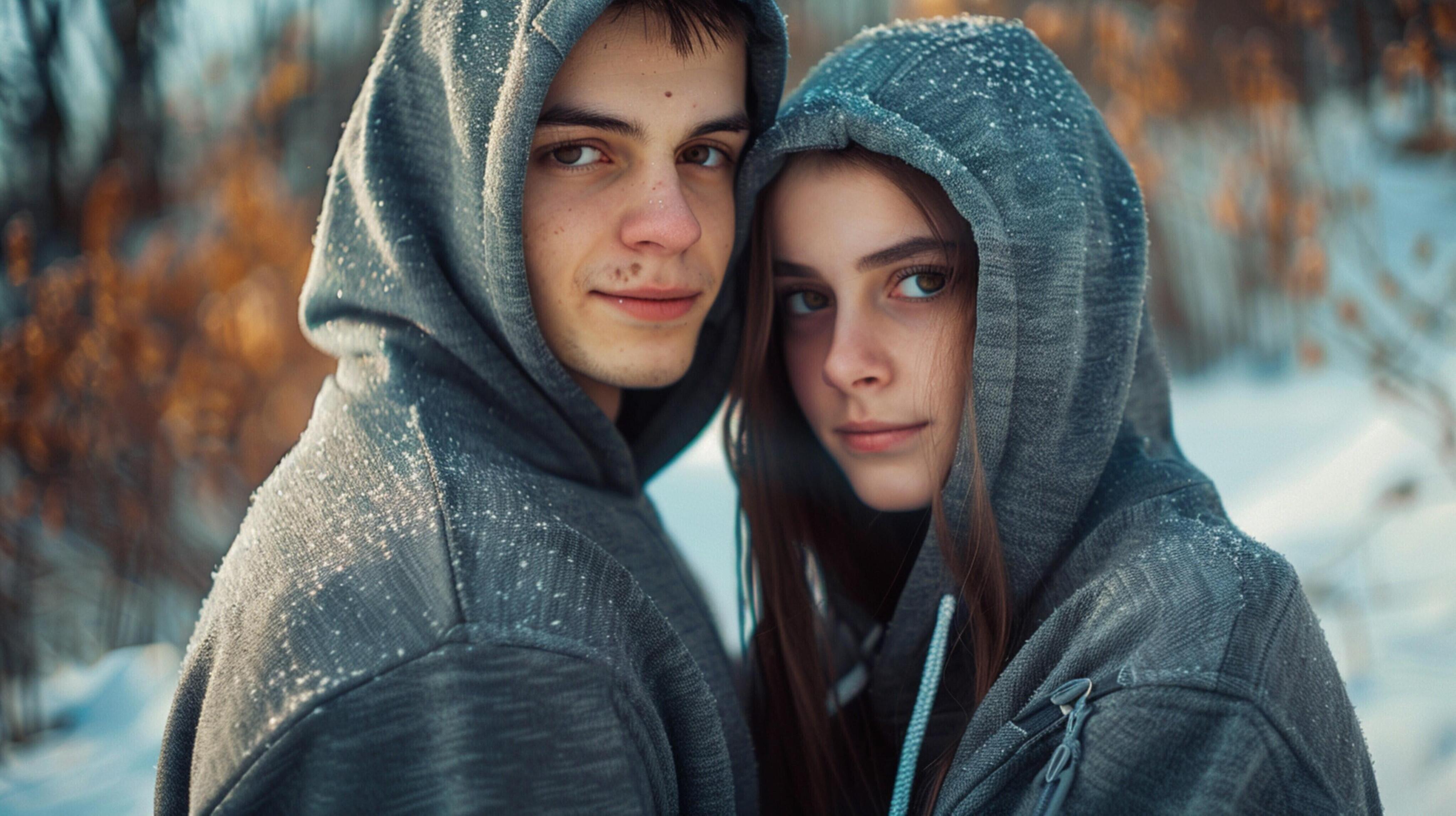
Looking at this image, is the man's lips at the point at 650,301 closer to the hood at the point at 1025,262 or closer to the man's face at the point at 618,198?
the man's face at the point at 618,198

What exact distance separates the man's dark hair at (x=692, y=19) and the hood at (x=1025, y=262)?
20 cm

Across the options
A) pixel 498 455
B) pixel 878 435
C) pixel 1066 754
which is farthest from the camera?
pixel 878 435

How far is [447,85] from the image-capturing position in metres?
1.61

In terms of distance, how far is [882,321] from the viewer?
178 cm

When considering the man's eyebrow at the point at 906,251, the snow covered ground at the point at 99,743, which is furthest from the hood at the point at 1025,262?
the snow covered ground at the point at 99,743

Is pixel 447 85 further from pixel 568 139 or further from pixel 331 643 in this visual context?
pixel 331 643

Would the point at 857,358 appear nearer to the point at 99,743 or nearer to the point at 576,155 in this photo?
the point at 576,155

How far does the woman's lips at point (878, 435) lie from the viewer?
71.2 inches

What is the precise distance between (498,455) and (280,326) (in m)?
3.19

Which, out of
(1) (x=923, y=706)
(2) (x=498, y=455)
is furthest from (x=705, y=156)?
(1) (x=923, y=706)

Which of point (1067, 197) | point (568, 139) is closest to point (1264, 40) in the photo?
point (1067, 197)

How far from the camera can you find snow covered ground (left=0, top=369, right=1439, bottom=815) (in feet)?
9.48

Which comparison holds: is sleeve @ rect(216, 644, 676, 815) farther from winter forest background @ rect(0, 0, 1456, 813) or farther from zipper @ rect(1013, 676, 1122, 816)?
winter forest background @ rect(0, 0, 1456, 813)

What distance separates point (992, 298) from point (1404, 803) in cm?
222
